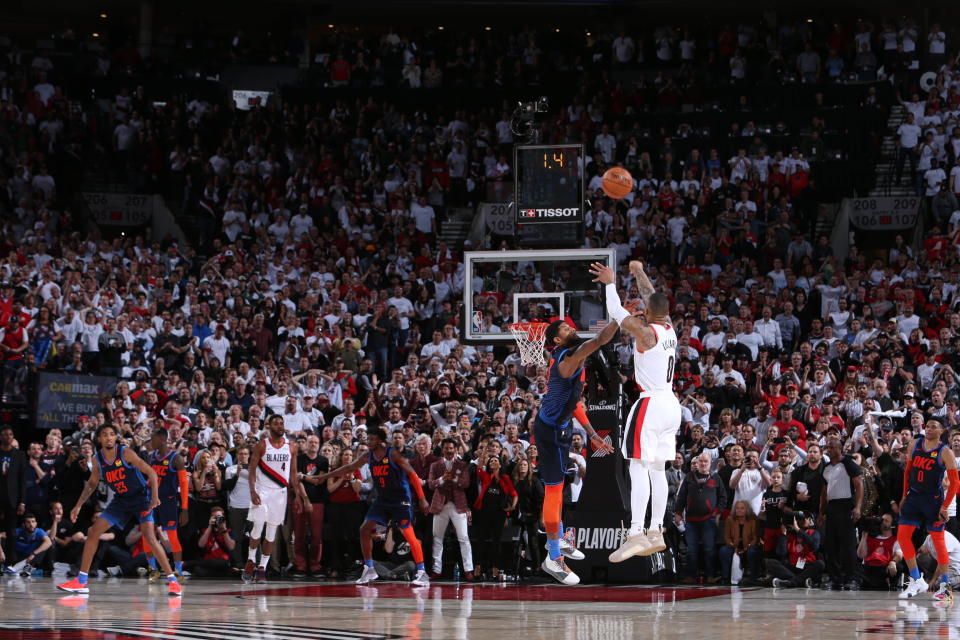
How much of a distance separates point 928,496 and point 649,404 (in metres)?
5.82

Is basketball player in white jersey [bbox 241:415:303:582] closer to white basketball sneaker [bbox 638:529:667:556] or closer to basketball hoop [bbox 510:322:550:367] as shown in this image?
basketball hoop [bbox 510:322:550:367]

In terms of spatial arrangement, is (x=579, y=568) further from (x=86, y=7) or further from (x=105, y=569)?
(x=86, y=7)

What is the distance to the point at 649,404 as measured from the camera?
39.7 feet

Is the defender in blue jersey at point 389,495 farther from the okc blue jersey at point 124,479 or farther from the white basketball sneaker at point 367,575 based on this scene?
the okc blue jersey at point 124,479

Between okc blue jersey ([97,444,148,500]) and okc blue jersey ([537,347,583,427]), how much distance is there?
6831 mm

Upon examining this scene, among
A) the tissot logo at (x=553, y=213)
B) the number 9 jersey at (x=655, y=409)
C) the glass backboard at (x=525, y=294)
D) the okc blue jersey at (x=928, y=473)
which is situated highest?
the tissot logo at (x=553, y=213)

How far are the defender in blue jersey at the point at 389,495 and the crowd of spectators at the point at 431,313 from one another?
25.5 inches

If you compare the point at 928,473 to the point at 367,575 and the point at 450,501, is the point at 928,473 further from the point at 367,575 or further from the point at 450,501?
the point at 367,575

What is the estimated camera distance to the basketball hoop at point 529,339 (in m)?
16.8

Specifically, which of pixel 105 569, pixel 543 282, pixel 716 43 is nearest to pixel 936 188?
pixel 716 43

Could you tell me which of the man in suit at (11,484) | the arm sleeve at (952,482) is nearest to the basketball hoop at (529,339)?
the arm sleeve at (952,482)

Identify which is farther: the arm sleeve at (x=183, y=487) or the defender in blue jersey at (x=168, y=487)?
the arm sleeve at (x=183, y=487)

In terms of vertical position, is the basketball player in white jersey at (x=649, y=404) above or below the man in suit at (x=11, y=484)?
above

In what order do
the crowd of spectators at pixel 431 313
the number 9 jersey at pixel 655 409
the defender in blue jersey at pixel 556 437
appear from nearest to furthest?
the number 9 jersey at pixel 655 409
the defender in blue jersey at pixel 556 437
the crowd of spectators at pixel 431 313
